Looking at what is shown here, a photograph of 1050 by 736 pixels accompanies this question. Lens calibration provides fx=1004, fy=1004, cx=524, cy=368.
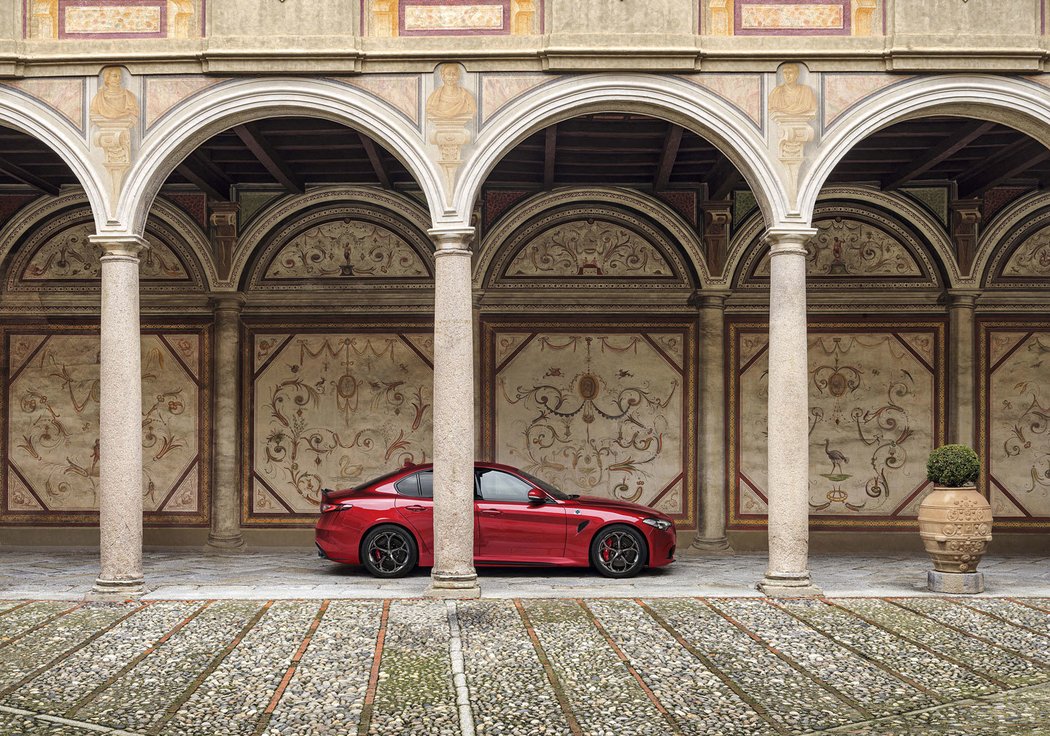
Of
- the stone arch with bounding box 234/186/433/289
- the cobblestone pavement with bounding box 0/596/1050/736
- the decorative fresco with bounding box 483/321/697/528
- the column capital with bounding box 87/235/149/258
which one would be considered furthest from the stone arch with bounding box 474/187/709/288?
the cobblestone pavement with bounding box 0/596/1050/736

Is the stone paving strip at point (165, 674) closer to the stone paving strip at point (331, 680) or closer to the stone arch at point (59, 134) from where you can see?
the stone paving strip at point (331, 680)

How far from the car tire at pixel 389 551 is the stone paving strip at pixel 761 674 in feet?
10.2

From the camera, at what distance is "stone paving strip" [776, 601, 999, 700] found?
22.7ft

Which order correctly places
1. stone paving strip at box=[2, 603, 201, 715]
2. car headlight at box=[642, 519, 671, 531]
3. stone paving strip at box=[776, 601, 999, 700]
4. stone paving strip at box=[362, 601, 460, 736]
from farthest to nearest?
car headlight at box=[642, 519, 671, 531]
stone paving strip at box=[776, 601, 999, 700]
stone paving strip at box=[2, 603, 201, 715]
stone paving strip at box=[362, 601, 460, 736]

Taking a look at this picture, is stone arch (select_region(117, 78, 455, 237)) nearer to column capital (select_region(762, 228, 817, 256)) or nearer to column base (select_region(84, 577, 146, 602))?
column capital (select_region(762, 228, 817, 256))

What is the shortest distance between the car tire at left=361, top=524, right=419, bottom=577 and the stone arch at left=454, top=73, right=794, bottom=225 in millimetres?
3742

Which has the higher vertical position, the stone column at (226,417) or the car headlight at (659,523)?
the stone column at (226,417)

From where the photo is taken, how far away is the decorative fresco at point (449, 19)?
33.9 feet

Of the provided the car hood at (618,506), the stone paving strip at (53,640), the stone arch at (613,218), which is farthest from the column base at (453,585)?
the stone arch at (613,218)

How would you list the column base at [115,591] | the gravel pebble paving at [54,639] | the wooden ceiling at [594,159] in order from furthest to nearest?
1. the wooden ceiling at [594,159]
2. the column base at [115,591]
3. the gravel pebble paving at [54,639]

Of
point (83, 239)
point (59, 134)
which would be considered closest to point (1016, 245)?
point (59, 134)

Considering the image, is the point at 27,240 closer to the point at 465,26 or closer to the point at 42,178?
the point at 42,178

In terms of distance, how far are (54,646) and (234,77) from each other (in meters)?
5.76

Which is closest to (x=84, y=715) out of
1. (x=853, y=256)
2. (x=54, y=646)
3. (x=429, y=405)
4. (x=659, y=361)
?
(x=54, y=646)
